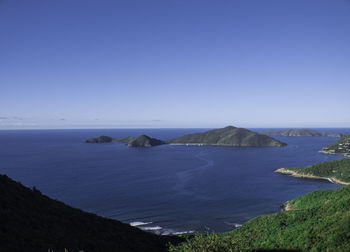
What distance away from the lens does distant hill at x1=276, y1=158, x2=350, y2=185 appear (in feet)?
313

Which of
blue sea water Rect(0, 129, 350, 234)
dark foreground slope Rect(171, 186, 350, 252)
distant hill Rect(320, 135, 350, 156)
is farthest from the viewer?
distant hill Rect(320, 135, 350, 156)

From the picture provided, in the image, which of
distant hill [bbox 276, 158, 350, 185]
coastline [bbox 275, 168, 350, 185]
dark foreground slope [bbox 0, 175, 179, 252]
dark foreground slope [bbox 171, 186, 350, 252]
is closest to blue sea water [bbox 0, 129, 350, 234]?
coastline [bbox 275, 168, 350, 185]

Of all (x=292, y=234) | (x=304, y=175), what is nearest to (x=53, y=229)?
(x=292, y=234)

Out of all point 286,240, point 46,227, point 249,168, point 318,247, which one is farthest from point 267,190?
point 46,227

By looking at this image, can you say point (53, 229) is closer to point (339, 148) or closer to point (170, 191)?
point (170, 191)

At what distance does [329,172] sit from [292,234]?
8858 centimetres

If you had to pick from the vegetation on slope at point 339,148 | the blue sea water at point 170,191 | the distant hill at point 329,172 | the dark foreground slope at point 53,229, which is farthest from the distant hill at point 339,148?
the dark foreground slope at point 53,229

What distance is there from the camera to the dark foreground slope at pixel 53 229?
2247cm

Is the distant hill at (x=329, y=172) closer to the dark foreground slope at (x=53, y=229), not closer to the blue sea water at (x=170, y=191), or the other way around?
the blue sea water at (x=170, y=191)

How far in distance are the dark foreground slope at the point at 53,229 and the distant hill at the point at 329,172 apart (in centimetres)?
9268

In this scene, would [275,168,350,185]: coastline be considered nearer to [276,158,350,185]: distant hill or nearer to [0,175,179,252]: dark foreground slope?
[276,158,350,185]: distant hill

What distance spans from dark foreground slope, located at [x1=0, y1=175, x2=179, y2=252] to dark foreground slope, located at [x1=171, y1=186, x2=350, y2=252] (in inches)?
322

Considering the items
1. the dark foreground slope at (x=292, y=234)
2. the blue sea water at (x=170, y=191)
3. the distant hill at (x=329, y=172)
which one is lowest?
the blue sea water at (x=170, y=191)

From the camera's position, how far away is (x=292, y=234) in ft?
108
